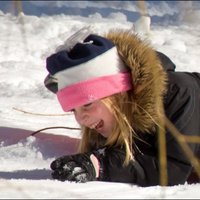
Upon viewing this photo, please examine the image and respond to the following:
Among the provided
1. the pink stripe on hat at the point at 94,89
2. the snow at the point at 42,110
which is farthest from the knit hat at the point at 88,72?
the snow at the point at 42,110

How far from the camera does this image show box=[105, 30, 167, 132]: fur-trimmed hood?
5.01 feet

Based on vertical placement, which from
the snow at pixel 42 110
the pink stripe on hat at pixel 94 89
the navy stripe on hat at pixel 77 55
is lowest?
the snow at pixel 42 110

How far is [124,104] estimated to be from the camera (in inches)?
60.9

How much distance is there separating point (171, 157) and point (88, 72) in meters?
0.28

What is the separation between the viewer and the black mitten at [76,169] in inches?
55.5

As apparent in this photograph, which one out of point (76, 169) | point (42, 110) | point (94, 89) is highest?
point (94, 89)

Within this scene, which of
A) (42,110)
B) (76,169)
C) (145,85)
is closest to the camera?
(76,169)

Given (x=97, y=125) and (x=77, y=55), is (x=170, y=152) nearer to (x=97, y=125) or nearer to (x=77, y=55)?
(x=97, y=125)

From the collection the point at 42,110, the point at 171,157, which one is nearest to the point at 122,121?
the point at 171,157

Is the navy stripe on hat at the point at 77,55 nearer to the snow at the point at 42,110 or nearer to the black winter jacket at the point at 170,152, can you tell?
the snow at the point at 42,110

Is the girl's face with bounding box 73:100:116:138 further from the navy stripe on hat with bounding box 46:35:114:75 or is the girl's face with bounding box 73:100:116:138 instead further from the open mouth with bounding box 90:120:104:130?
the navy stripe on hat with bounding box 46:35:114:75

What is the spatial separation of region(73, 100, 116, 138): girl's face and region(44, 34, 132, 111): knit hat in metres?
0.02

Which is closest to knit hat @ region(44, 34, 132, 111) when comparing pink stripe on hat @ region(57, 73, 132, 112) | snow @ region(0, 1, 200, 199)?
pink stripe on hat @ region(57, 73, 132, 112)

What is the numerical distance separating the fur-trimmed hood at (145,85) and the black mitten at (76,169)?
5.9 inches
